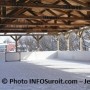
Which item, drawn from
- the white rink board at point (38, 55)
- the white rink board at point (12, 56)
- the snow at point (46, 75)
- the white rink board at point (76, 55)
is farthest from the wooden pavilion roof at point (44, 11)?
the white rink board at point (38, 55)

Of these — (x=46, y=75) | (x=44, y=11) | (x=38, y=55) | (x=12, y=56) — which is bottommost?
(x=38, y=55)

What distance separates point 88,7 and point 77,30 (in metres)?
10.9

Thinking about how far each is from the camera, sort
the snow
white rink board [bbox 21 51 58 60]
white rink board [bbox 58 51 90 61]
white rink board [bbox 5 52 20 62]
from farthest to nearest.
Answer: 1. white rink board [bbox 21 51 58 60]
2. white rink board [bbox 5 52 20 62]
3. white rink board [bbox 58 51 90 61]
4. the snow

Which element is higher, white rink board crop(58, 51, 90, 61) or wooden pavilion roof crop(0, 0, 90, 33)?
wooden pavilion roof crop(0, 0, 90, 33)

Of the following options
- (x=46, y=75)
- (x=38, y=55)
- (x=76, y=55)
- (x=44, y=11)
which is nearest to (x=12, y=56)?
(x=38, y=55)

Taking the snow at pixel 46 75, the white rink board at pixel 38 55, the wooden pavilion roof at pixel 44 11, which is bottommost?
the white rink board at pixel 38 55

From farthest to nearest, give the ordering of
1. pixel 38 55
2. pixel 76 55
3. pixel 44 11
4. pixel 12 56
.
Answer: pixel 38 55 → pixel 76 55 → pixel 12 56 → pixel 44 11

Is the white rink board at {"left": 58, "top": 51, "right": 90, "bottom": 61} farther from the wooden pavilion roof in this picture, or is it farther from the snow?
the snow

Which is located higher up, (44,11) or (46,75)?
(44,11)

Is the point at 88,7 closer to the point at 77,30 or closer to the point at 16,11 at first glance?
the point at 16,11

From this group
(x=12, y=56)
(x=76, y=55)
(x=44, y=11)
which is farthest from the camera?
(x=76, y=55)

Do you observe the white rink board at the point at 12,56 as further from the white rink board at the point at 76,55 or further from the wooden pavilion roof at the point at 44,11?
the wooden pavilion roof at the point at 44,11


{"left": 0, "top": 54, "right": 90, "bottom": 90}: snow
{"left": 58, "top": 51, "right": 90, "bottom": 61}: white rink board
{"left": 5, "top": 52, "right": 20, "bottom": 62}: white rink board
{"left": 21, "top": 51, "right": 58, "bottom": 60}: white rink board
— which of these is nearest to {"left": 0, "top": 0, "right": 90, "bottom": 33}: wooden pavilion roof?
{"left": 0, "top": 54, "right": 90, "bottom": 90}: snow

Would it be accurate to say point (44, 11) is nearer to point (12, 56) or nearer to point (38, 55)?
point (12, 56)
